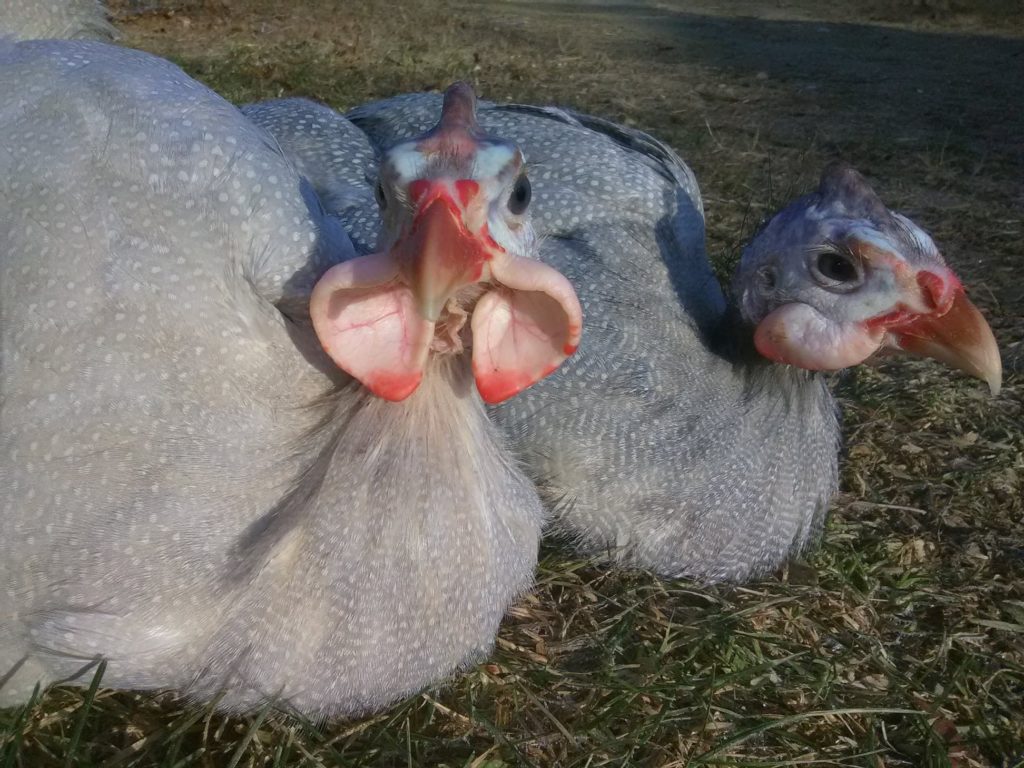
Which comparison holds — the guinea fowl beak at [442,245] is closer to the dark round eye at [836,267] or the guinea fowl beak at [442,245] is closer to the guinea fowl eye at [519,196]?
the guinea fowl eye at [519,196]

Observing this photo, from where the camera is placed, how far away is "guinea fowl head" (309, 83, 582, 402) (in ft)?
4.62

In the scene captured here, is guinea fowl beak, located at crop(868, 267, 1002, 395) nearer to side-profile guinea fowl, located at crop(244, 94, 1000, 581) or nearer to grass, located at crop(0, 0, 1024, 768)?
side-profile guinea fowl, located at crop(244, 94, 1000, 581)

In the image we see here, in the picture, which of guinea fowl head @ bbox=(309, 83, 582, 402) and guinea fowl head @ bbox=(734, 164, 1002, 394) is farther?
guinea fowl head @ bbox=(734, 164, 1002, 394)

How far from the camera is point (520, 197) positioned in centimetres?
160

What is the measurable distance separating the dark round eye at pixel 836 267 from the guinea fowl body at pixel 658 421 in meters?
0.28

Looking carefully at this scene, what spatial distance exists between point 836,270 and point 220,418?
1.45m

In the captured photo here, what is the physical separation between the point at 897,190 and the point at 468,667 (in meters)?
4.12

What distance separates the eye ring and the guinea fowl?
3.21 feet

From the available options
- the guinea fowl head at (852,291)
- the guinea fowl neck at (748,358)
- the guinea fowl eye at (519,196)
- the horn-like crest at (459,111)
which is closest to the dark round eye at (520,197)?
the guinea fowl eye at (519,196)

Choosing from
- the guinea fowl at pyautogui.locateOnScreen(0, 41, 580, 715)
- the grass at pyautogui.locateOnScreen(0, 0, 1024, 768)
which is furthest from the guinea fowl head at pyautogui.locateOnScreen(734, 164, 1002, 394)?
the guinea fowl at pyautogui.locateOnScreen(0, 41, 580, 715)

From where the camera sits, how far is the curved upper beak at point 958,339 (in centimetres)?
220

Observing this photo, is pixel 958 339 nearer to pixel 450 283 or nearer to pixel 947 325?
pixel 947 325

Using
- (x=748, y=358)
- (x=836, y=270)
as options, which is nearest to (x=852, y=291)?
(x=836, y=270)

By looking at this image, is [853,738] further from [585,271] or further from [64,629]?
[64,629]
